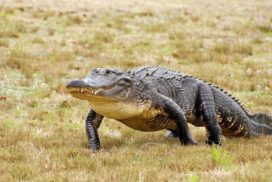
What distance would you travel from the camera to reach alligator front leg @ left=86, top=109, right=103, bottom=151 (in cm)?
782

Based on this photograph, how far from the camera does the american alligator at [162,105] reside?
23.4 feet

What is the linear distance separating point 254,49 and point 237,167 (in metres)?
11.2

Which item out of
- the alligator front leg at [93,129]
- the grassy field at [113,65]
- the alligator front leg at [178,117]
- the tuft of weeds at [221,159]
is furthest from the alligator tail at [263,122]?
the alligator front leg at [93,129]

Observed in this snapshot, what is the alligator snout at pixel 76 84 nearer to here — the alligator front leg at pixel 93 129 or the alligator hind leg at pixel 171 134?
the alligator front leg at pixel 93 129

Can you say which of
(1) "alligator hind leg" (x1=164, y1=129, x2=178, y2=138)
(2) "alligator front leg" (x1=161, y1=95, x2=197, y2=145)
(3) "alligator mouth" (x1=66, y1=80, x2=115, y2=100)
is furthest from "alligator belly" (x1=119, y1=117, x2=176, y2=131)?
(3) "alligator mouth" (x1=66, y1=80, x2=115, y2=100)

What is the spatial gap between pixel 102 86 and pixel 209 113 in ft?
5.84

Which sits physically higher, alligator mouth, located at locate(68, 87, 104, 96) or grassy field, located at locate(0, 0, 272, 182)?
alligator mouth, located at locate(68, 87, 104, 96)

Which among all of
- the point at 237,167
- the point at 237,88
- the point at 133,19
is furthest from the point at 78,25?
the point at 237,167

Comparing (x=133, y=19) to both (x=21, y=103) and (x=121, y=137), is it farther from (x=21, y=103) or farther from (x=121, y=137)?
(x=121, y=137)

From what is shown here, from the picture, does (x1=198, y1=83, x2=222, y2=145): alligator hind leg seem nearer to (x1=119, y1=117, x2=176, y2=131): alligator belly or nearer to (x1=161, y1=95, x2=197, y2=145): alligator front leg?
(x1=161, y1=95, x2=197, y2=145): alligator front leg

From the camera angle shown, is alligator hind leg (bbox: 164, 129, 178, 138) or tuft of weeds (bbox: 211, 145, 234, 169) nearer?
tuft of weeds (bbox: 211, 145, 234, 169)

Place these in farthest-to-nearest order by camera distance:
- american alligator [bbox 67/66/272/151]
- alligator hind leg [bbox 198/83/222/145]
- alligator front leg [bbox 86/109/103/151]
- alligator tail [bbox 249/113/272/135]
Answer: alligator tail [bbox 249/113/272/135]
alligator hind leg [bbox 198/83/222/145]
alligator front leg [bbox 86/109/103/151]
american alligator [bbox 67/66/272/151]

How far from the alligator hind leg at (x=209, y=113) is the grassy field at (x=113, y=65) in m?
0.17

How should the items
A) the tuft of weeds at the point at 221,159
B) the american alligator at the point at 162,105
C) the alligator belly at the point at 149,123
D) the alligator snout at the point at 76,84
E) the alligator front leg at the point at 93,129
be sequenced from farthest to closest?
the alligator front leg at the point at 93,129
the alligator belly at the point at 149,123
the american alligator at the point at 162,105
the alligator snout at the point at 76,84
the tuft of weeds at the point at 221,159
